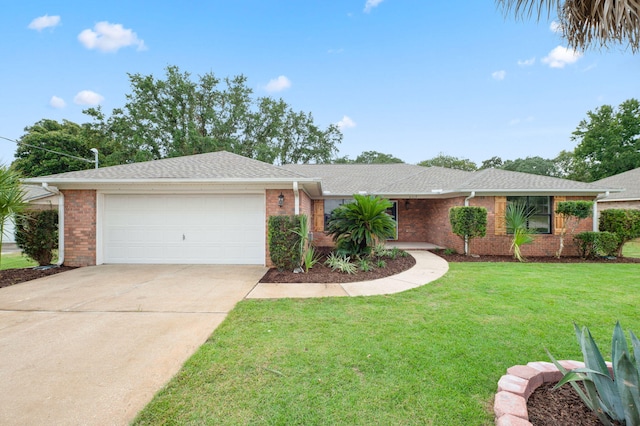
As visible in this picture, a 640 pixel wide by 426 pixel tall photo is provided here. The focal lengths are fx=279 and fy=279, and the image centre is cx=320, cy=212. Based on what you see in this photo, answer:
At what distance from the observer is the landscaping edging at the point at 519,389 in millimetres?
1871

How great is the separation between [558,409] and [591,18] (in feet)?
10.5

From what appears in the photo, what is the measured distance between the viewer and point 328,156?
2888 cm

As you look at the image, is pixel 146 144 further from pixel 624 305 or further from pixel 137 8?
pixel 624 305

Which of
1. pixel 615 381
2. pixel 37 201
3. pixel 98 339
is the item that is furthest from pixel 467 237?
pixel 37 201

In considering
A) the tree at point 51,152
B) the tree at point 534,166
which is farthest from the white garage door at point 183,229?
the tree at point 534,166

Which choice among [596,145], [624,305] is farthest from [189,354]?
[596,145]

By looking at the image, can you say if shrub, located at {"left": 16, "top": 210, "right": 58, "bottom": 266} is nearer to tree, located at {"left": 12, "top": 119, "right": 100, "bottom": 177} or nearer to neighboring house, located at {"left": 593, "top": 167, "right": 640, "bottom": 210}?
tree, located at {"left": 12, "top": 119, "right": 100, "bottom": 177}

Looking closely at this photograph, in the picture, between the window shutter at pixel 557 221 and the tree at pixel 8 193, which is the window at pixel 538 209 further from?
the tree at pixel 8 193

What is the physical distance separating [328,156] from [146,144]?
16166 millimetres

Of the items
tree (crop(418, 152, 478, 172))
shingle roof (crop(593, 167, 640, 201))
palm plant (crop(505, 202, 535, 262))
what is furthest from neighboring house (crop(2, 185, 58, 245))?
tree (crop(418, 152, 478, 172))

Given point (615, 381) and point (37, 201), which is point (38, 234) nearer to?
point (37, 201)

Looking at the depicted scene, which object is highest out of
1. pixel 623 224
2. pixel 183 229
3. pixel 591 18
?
pixel 591 18

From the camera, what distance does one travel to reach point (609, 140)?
81.3 feet

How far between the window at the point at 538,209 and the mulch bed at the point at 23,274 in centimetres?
1474
